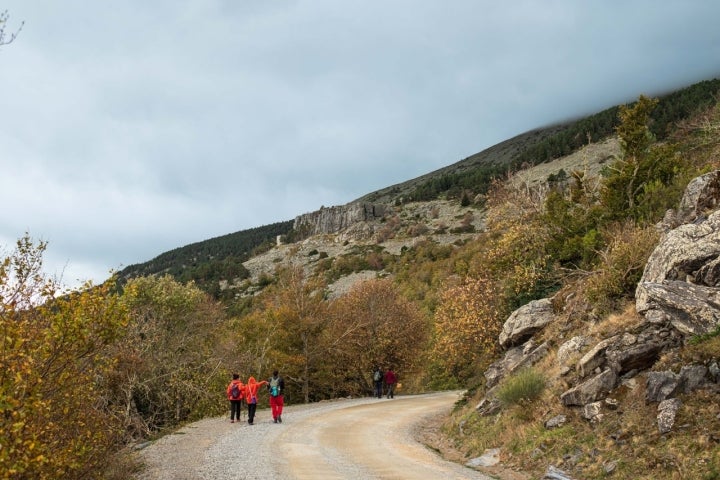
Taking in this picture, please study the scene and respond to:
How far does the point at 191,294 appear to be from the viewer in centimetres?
3303

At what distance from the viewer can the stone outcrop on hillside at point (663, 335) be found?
411 inches

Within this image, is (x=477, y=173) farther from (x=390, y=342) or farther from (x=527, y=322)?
(x=527, y=322)

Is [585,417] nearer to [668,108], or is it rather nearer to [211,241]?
[668,108]

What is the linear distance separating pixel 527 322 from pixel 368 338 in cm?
1609

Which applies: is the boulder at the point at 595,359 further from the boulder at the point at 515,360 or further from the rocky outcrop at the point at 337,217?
the rocky outcrop at the point at 337,217

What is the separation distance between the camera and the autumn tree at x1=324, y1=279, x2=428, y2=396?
108ft

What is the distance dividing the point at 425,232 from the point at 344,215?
43704mm

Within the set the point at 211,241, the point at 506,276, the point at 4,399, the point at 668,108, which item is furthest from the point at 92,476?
the point at 211,241

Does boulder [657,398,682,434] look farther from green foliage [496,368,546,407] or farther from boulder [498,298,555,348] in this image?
boulder [498,298,555,348]

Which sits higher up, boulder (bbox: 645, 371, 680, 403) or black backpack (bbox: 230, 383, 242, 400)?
boulder (bbox: 645, 371, 680, 403)

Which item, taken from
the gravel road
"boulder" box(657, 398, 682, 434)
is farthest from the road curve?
"boulder" box(657, 398, 682, 434)

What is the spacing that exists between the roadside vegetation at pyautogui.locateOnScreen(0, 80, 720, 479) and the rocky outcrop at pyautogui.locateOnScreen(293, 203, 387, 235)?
7419cm

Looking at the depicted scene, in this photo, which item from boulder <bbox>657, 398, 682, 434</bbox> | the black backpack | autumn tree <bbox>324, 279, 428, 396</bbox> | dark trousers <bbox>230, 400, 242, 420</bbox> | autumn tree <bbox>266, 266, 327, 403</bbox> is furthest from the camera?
autumn tree <bbox>324, 279, 428, 396</bbox>

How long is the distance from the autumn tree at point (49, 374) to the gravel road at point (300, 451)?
11.6ft
